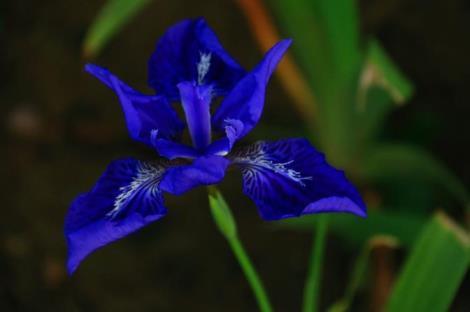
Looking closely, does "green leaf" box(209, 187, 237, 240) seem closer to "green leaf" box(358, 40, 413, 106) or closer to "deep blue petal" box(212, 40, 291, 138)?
"deep blue petal" box(212, 40, 291, 138)

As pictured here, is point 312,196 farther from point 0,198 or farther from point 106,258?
point 0,198

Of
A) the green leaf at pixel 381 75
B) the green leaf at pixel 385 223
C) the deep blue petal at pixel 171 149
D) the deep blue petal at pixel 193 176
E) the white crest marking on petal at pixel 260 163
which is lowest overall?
the green leaf at pixel 385 223

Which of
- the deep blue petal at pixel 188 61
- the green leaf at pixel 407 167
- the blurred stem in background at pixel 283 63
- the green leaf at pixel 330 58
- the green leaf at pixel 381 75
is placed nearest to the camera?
the deep blue petal at pixel 188 61

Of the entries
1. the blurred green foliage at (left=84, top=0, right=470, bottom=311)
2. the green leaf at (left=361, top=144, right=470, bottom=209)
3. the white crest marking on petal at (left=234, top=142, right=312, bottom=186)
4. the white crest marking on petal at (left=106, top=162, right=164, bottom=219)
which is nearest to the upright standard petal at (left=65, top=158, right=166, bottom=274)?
the white crest marking on petal at (left=106, top=162, right=164, bottom=219)

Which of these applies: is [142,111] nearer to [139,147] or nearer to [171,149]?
[171,149]

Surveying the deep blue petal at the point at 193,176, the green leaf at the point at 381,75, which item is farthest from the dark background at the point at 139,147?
the deep blue petal at the point at 193,176

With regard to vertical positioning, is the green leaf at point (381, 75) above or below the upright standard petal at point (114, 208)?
below

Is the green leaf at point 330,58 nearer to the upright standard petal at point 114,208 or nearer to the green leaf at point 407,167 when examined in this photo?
the green leaf at point 407,167

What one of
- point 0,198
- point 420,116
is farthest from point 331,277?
point 0,198
